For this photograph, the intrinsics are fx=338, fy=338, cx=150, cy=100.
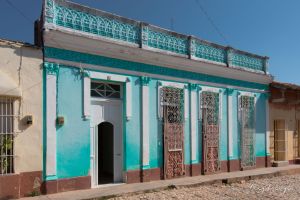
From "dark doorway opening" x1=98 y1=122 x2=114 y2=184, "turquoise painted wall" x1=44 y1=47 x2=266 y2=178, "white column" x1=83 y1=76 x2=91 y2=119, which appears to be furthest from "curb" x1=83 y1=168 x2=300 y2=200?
"white column" x1=83 y1=76 x2=91 y2=119

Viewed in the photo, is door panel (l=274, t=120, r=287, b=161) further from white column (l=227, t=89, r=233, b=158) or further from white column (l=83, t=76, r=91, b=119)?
white column (l=83, t=76, r=91, b=119)

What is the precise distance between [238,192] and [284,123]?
255 inches

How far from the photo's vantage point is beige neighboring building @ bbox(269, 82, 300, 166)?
1374cm

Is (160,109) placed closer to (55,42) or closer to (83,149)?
(83,149)

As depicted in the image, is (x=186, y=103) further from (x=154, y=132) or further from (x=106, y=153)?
(x=106, y=153)

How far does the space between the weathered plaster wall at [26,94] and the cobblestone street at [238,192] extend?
211 cm

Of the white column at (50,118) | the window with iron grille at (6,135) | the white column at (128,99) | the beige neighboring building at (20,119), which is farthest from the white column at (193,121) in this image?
the window with iron grille at (6,135)

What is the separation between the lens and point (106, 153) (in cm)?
969

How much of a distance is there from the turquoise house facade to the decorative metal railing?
3 centimetres

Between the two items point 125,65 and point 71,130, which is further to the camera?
point 125,65

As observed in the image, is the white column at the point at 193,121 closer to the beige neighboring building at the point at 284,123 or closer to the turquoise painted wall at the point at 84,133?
the turquoise painted wall at the point at 84,133

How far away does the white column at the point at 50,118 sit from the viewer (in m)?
7.41

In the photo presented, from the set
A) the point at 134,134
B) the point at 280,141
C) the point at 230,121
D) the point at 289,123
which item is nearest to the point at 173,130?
the point at 134,134

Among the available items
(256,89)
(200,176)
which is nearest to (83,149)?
(200,176)
